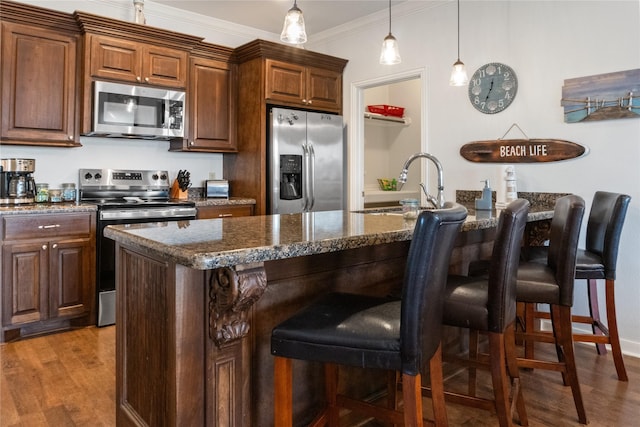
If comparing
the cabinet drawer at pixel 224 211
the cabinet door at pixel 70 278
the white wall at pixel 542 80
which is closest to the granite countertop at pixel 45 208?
the cabinet door at pixel 70 278

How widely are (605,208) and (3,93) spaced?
161 inches

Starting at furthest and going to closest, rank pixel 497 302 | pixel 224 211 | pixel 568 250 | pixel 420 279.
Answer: pixel 224 211, pixel 568 250, pixel 497 302, pixel 420 279

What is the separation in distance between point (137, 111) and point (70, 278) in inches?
57.0

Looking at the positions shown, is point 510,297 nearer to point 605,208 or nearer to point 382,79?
point 605,208

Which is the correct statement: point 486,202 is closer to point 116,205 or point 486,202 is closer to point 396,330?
point 396,330

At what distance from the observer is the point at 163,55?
3.83 metres

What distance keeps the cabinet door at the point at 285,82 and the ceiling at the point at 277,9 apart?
1.70ft

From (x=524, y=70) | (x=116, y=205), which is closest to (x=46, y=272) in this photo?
(x=116, y=205)

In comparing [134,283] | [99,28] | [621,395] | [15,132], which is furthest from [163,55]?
[621,395]

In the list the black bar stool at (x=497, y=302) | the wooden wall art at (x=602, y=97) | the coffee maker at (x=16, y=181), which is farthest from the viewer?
the coffee maker at (x=16, y=181)

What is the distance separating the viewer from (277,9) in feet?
13.9

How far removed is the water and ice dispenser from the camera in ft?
13.8

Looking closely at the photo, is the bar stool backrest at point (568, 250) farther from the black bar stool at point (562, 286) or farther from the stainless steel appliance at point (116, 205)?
the stainless steel appliance at point (116, 205)

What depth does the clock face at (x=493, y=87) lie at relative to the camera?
11.2ft
